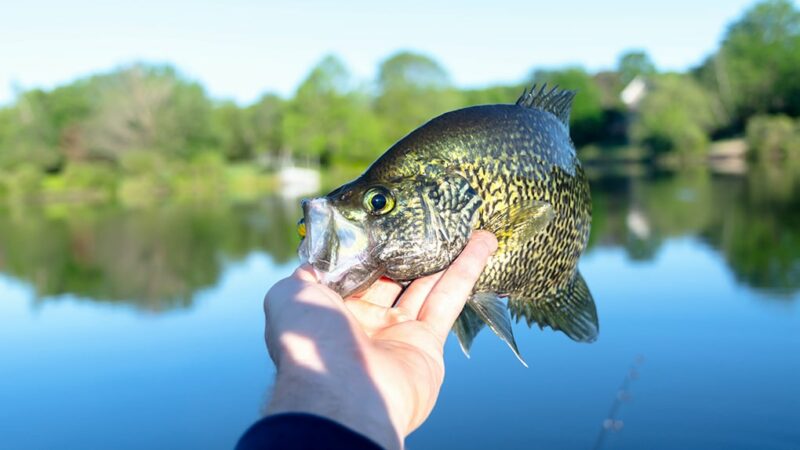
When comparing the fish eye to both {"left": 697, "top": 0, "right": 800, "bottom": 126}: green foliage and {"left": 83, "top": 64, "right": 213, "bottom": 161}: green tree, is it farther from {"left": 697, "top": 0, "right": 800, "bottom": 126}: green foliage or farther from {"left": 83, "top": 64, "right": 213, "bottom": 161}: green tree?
{"left": 697, "top": 0, "right": 800, "bottom": 126}: green foliage

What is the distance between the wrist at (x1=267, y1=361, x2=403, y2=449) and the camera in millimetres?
2000

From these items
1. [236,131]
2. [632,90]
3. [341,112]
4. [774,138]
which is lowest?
[774,138]

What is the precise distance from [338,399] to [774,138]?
66.5 m

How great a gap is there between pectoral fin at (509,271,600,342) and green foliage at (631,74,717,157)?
65.6 metres


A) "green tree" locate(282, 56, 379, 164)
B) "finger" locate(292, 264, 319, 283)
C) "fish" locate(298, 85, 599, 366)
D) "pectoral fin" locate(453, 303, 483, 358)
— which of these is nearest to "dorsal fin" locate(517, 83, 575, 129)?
"fish" locate(298, 85, 599, 366)

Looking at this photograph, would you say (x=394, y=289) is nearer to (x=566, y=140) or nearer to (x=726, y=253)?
(x=566, y=140)

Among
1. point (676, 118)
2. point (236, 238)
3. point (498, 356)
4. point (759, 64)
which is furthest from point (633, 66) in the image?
point (498, 356)

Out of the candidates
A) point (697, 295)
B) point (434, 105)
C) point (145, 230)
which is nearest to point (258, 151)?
point (434, 105)

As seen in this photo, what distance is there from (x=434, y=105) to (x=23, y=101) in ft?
151

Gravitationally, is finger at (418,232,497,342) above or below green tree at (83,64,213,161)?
below

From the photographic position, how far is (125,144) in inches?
2463

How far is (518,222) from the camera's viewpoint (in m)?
3.03

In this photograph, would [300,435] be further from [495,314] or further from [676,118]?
[676,118]

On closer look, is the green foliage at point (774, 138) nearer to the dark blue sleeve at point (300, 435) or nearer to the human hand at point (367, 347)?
the human hand at point (367, 347)
